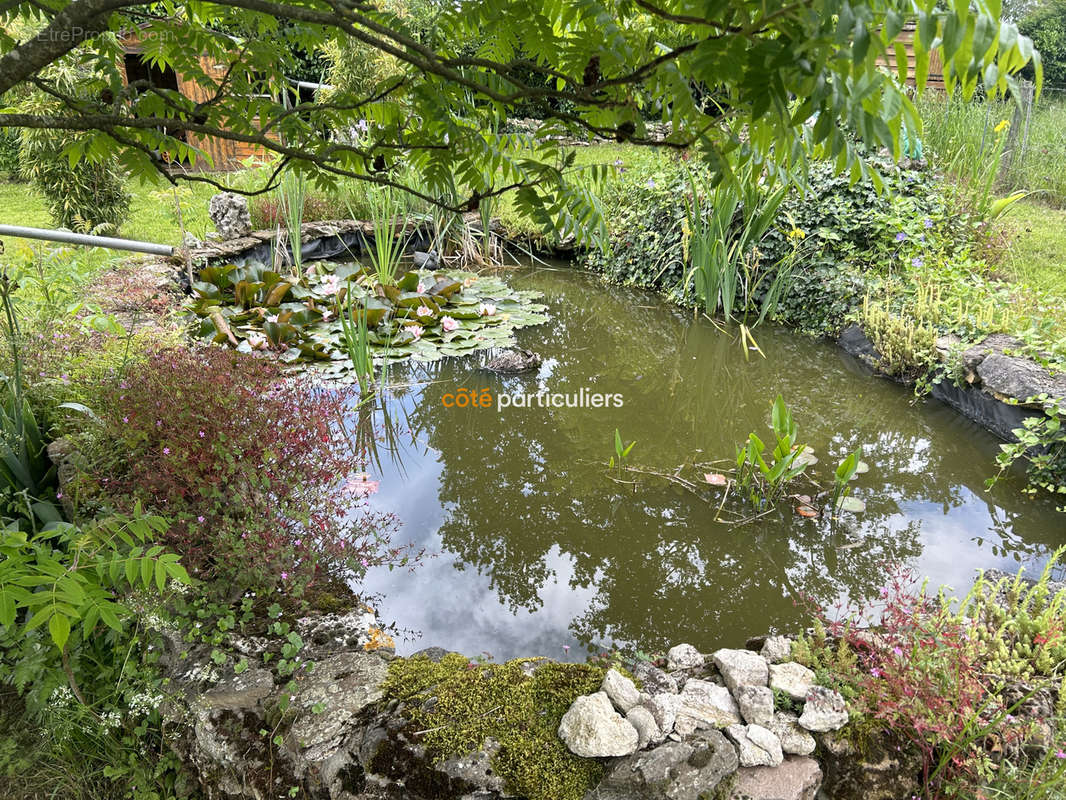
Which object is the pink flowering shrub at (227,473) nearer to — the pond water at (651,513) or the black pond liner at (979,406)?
the pond water at (651,513)

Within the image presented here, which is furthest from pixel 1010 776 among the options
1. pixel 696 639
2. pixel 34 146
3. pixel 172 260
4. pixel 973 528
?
pixel 34 146

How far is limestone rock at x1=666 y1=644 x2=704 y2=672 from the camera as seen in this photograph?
2.15 meters

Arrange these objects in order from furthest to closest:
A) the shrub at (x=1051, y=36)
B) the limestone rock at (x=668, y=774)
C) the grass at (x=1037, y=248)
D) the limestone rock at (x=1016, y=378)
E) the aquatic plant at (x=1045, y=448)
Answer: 1. the shrub at (x=1051, y=36)
2. the grass at (x=1037, y=248)
3. the limestone rock at (x=1016, y=378)
4. the aquatic plant at (x=1045, y=448)
5. the limestone rock at (x=668, y=774)

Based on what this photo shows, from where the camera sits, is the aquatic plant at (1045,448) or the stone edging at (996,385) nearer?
the aquatic plant at (1045,448)

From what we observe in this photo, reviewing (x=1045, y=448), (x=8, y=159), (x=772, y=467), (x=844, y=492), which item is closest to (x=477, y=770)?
(x=772, y=467)

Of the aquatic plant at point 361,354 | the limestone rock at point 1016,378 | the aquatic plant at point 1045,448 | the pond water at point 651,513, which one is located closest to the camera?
the pond water at point 651,513

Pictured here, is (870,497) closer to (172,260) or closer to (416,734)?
(416,734)

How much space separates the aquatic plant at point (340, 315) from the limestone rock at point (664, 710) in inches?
128

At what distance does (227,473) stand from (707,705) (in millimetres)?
1630

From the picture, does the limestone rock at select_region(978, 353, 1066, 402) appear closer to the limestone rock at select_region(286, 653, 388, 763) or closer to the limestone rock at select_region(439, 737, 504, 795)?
the limestone rock at select_region(439, 737, 504, 795)

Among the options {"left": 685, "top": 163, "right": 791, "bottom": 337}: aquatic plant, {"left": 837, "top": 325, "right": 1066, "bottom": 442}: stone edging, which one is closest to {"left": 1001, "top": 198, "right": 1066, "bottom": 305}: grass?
{"left": 837, "top": 325, "right": 1066, "bottom": 442}: stone edging

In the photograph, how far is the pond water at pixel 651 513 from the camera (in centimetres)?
263

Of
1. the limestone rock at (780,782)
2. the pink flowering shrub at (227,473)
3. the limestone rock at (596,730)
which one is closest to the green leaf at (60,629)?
the pink flowering shrub at (227,473)

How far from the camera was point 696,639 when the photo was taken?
2.49 meters
